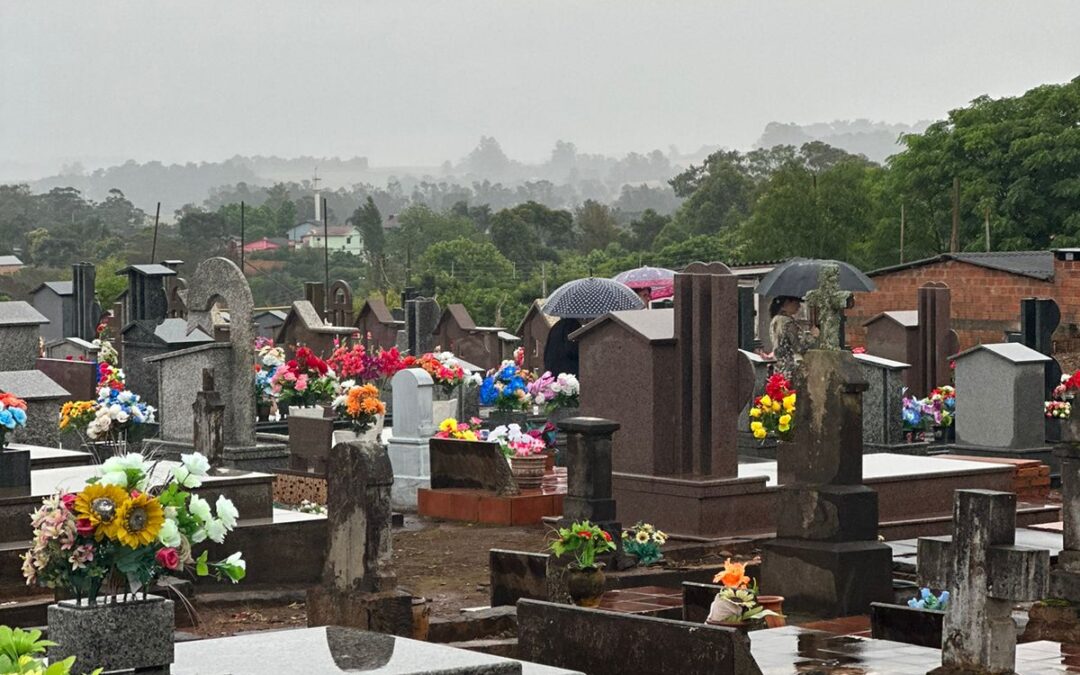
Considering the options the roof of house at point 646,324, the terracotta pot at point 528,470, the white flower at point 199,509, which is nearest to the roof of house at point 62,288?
the terracotta pot at point 528,470

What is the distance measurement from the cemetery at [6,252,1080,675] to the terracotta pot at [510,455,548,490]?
4cm

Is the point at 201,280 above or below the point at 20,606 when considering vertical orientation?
above

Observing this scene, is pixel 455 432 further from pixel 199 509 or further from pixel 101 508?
Result: pixel 101 508

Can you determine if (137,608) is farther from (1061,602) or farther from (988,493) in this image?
(1061,602)

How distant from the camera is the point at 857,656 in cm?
1030

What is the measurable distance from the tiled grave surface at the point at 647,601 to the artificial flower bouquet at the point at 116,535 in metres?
4.75

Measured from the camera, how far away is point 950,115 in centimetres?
6075

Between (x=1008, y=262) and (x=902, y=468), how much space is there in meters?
30.3

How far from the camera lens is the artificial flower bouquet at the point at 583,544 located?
1141 cm

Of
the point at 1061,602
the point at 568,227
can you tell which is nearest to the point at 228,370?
the point at 1061,602

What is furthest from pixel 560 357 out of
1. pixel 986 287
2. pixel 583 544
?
pixel 986 287

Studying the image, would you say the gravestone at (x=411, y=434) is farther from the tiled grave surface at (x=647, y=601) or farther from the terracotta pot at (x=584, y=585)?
the terracotta pot at (x=584, y=585)

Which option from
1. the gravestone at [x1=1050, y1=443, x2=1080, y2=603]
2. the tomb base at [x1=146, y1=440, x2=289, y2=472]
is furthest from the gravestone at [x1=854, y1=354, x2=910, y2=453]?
the gravestone at [x1=1050, y1=443, x2=1080, y2=603]

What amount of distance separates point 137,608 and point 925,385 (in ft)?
63.8
